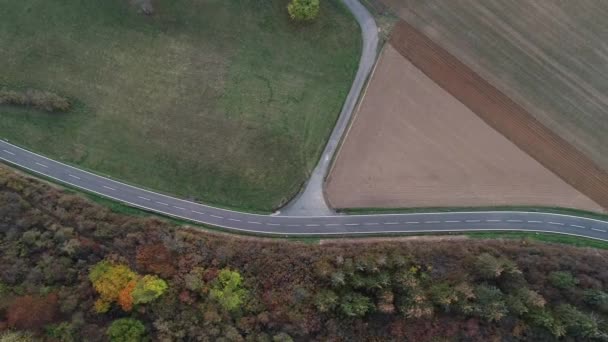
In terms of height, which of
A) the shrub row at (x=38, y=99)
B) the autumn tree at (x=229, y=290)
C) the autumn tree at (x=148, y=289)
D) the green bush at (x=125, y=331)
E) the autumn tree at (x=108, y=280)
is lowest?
the green bush at (x=125, y=331)

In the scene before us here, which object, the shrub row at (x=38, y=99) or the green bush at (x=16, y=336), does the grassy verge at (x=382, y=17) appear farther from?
the green bush at (x=16, y=336)

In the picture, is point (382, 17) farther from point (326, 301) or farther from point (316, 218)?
point (326, 301)

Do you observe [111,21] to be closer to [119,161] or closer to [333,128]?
[119,161]

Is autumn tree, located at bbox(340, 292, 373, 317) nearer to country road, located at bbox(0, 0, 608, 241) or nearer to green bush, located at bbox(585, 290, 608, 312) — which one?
country road, located at bbox(0, 0, 608, 241)

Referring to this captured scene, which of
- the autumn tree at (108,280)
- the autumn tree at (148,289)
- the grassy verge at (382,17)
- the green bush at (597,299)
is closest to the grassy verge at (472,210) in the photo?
the green bush at (597,299)

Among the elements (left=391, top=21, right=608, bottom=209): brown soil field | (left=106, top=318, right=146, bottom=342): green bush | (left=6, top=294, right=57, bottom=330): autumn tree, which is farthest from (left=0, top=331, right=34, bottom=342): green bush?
(left=391, top=21, right=608, bottom=209): brown soil field

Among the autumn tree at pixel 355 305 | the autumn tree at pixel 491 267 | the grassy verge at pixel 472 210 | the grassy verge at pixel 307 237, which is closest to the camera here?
the autumn tree at pixel 355 305
